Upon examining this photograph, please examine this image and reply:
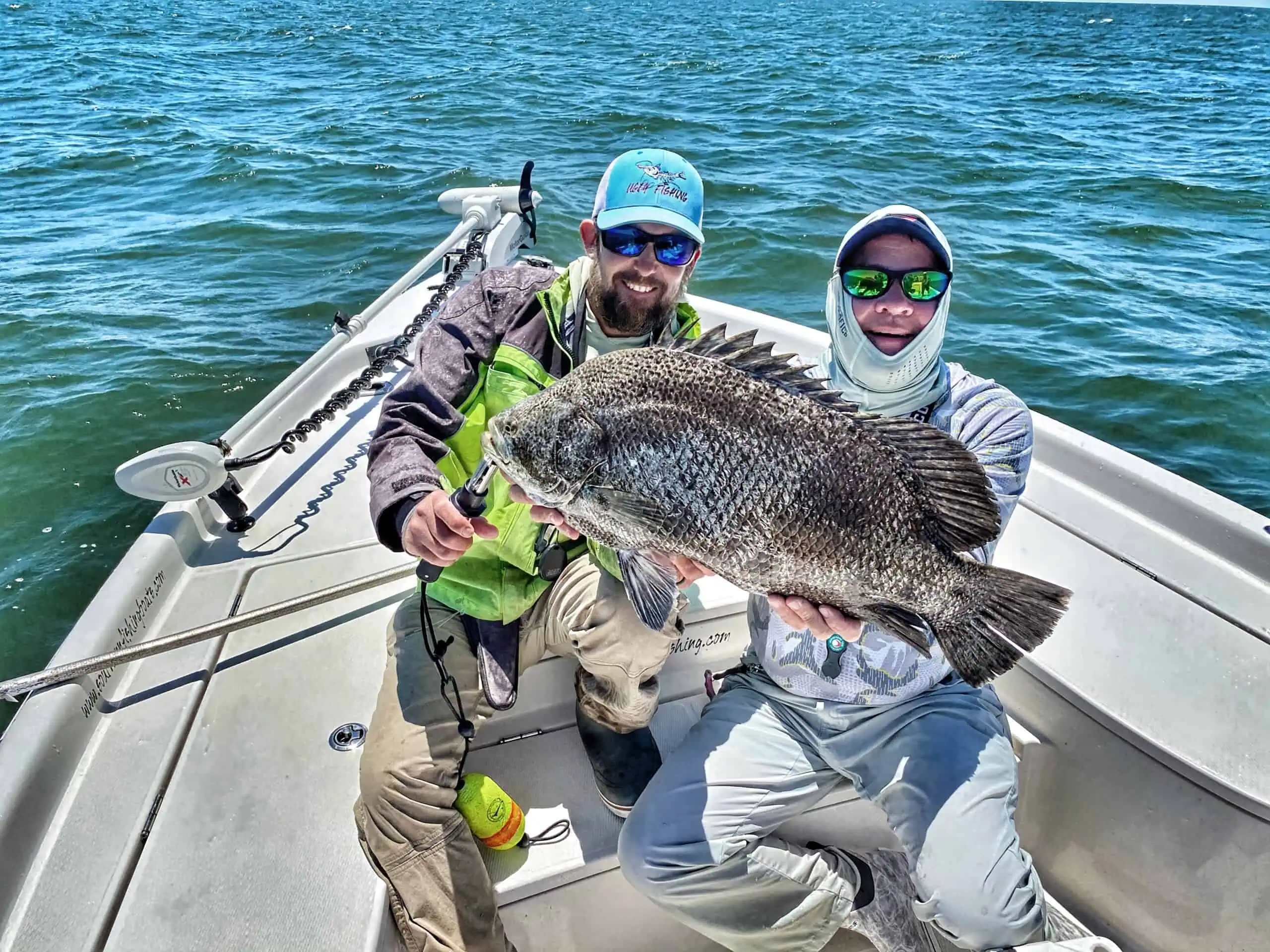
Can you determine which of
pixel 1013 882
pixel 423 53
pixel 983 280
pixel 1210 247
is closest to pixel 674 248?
pixel 1013 882

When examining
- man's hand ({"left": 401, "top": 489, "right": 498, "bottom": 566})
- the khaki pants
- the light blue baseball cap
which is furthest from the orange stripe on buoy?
the light blue baseball cap

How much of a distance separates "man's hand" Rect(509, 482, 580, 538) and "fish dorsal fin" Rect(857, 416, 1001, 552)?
3.26 feet

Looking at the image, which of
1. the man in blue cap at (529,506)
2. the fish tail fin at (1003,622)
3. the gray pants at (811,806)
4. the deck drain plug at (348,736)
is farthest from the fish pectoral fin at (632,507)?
the deck drain plug at (348,736)

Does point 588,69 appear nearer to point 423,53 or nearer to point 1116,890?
point 423,53

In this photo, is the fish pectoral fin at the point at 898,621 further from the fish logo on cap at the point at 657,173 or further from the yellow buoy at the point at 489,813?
the fish logo on cap at the point at 657,173

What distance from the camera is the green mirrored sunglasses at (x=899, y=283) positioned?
2703 millimetres

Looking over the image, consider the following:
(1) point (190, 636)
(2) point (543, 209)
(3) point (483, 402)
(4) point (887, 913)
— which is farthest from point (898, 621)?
(2) point (543, 209)

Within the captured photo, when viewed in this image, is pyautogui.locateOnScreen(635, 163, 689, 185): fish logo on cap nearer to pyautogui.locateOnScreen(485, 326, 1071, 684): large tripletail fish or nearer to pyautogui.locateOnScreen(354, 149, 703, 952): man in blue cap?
pyautogui.locateOnScreen(354, 149, 703, 952): man in blue cap

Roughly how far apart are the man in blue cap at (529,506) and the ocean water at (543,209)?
3.74 m

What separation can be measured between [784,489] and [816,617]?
0.45 metres

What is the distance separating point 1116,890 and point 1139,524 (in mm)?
1491

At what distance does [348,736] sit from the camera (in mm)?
2910

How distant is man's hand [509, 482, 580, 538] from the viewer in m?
2.34

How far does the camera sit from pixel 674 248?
→ 9.49ft
